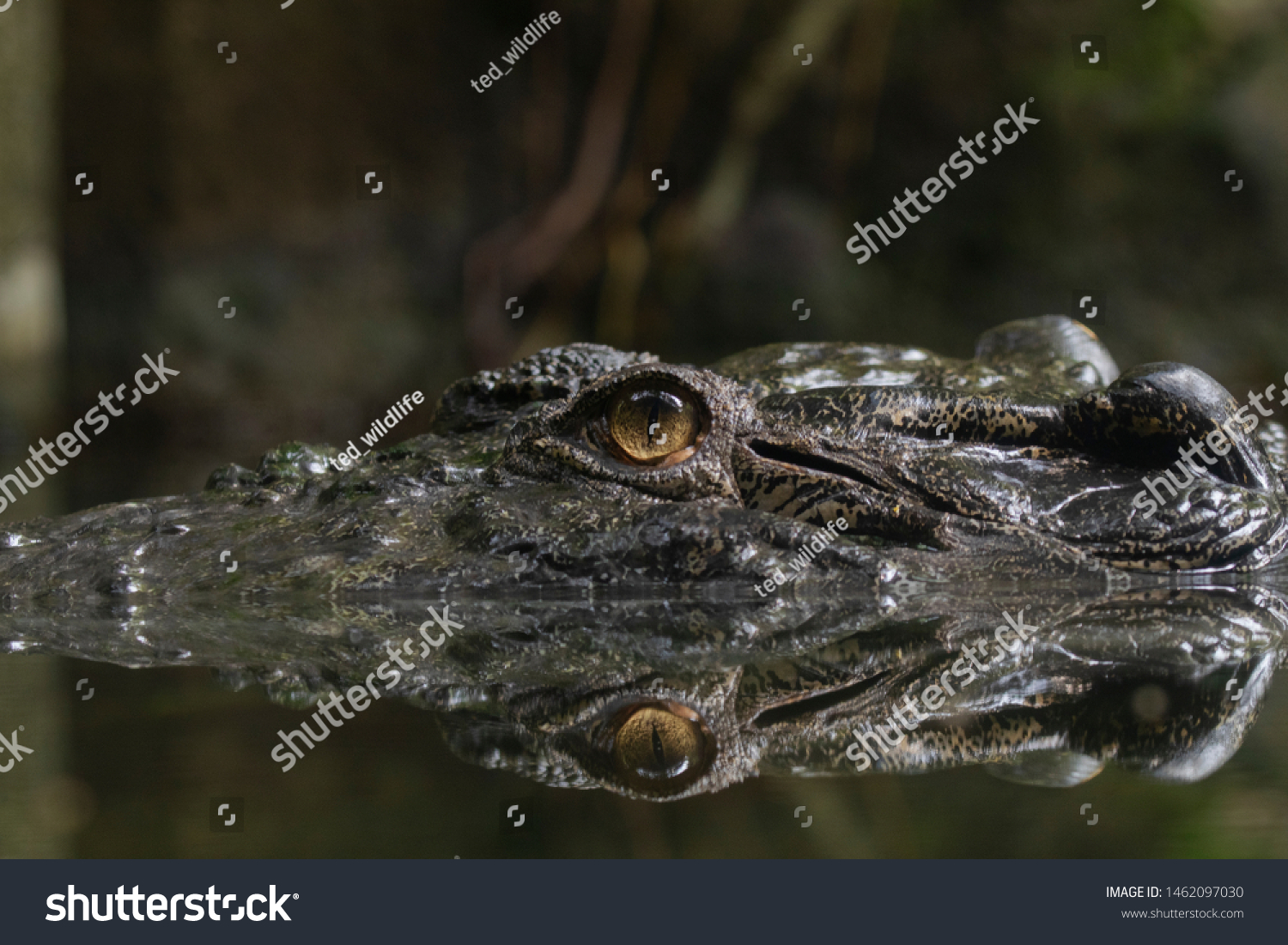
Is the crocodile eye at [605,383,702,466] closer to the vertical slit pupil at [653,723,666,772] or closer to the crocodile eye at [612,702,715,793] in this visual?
the crocodile eye at [612,702,715,793]

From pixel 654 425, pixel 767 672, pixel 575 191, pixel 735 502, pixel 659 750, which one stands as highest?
pixel 575 191

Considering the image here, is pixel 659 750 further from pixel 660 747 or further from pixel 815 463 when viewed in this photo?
pixel 815 463

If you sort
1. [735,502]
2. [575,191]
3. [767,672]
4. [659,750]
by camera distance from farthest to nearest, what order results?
[575,191] → [735,502] → [767,672] → [659,750]

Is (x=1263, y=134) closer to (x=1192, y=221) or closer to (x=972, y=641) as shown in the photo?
(x=1192, y=221)

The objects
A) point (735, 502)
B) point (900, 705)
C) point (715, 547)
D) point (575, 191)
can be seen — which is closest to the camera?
point (900, 705)

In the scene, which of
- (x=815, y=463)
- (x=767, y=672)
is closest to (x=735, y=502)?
(x=815, y=463)

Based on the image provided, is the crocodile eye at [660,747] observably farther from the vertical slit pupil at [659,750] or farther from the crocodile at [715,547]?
the crocodile at [715,547]

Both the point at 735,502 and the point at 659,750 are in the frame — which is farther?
the point at 735,502

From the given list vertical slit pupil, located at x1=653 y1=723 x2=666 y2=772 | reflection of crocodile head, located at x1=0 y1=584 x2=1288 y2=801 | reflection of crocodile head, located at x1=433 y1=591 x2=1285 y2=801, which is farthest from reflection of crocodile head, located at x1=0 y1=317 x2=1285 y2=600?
vertical slit pupil, located at x1=653 y1=723 x2=666 y2=772
